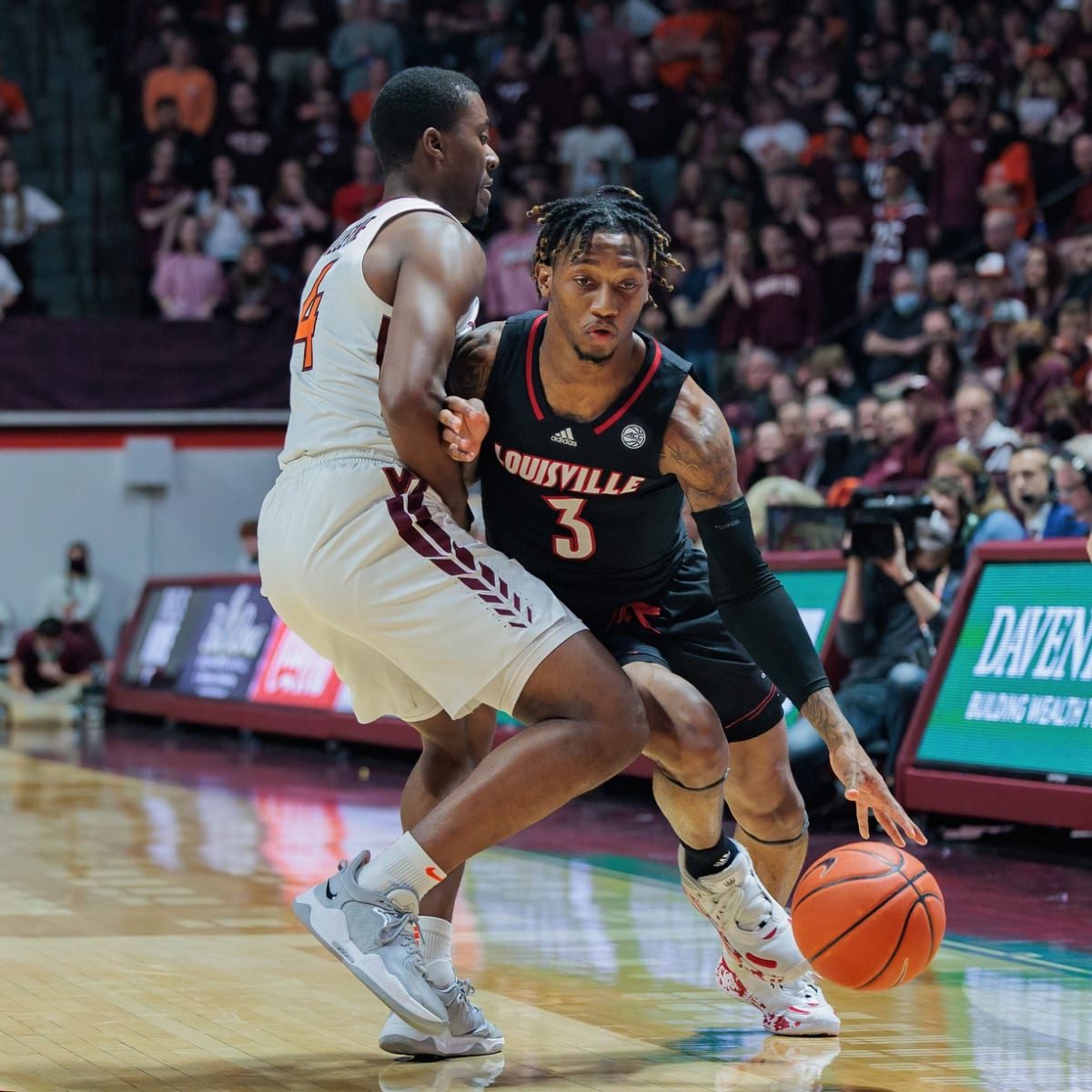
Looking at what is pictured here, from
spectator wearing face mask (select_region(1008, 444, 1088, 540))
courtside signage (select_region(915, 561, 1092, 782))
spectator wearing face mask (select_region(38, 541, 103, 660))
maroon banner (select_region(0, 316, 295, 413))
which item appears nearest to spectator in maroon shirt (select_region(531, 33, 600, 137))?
Result: maroon banner (select_region(0, 316, 295, 413))

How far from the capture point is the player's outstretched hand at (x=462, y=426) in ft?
13.2

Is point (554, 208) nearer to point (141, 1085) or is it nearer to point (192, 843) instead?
point (141, 1085)

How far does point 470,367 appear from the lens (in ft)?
14.6

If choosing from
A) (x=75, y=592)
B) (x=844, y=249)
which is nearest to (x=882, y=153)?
(x=844, y=249)

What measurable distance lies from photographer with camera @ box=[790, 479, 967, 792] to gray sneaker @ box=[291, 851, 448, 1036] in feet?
15.2

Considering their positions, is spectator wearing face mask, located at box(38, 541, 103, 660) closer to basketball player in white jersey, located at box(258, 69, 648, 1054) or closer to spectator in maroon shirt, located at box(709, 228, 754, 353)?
spectator in maroon shirt, located at box(709, 228, 754, 353)

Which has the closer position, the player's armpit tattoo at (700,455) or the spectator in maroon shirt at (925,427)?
the player's armpit tattoo at (700,455)

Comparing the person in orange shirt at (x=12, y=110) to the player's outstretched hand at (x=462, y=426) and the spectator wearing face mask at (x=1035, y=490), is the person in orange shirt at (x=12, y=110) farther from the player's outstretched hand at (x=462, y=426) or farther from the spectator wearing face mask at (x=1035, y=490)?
the player's outstretched hand at (x=462, y=426)

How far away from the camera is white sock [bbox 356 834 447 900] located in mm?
3971

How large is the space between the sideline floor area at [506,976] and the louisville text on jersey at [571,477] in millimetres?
1279

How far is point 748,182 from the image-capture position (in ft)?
56.2

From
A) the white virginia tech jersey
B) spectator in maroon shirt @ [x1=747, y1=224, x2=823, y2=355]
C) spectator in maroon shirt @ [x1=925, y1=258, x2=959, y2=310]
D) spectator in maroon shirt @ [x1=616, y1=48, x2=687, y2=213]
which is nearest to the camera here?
the white virginia tech jersey

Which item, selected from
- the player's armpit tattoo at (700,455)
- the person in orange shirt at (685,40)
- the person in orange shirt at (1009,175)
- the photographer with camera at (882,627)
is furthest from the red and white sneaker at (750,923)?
the person in orange shirt at (685,40)

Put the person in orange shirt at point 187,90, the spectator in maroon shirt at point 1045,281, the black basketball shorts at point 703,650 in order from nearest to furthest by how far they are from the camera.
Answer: the black basketball shorts at point 703,650, the spectator in maroon shirt at point 1045,281, the person in orange shirt at point 187,90
